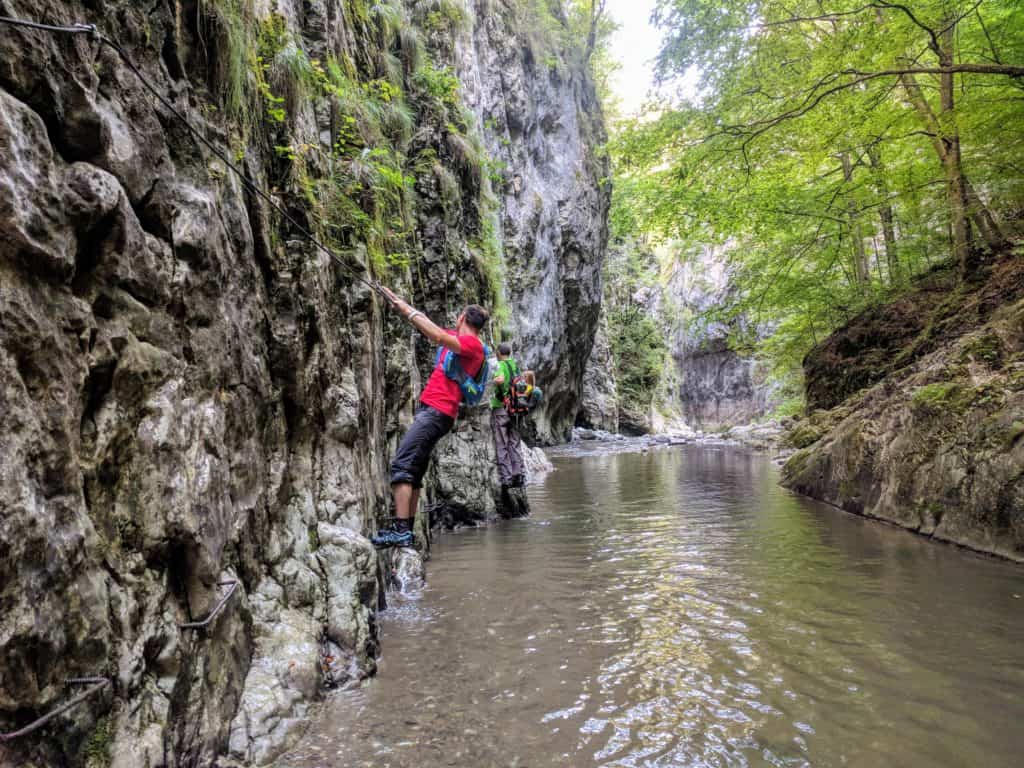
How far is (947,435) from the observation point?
234 inches

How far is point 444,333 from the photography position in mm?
4324

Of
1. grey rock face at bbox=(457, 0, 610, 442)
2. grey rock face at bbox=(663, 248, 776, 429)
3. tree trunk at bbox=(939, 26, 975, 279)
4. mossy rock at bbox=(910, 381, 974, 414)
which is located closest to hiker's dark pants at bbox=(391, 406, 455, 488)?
mossy rock at bbox=(910, 381, 974, 414)

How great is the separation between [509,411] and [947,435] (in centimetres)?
537

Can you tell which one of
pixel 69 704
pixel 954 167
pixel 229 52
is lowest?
pixel 69 704

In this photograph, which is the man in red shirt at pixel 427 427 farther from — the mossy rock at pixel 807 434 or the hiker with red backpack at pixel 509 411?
the mossy rock at pixel 807 434

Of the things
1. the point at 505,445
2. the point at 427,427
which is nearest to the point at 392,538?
the point at 427,427

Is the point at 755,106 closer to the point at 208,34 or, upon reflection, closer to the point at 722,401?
the point at 208,34

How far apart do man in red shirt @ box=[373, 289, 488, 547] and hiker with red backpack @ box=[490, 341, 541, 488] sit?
141 inches

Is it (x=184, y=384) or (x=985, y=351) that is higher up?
(x=985, y=351)

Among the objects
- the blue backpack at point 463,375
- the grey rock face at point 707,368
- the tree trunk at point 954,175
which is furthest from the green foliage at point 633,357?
the blue backpack at point 463,375

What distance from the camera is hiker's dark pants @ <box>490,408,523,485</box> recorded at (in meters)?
8.50

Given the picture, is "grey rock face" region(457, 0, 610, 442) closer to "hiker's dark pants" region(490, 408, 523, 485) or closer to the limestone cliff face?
"hiker's dark pants" region(490, 408, 523, 485)

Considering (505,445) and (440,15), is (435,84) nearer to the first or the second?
(440,15)

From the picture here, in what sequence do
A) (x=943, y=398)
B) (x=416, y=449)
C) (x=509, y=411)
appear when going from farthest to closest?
(x=509, y=411) → (x=943, y=398) → (x=416, y=449)
